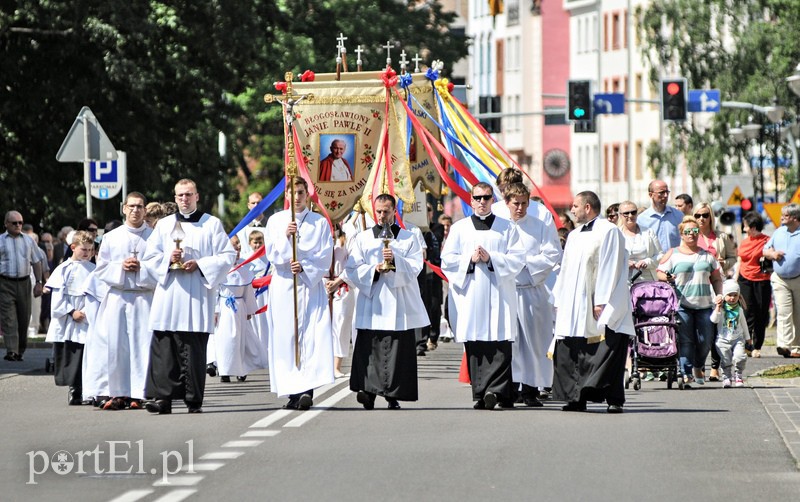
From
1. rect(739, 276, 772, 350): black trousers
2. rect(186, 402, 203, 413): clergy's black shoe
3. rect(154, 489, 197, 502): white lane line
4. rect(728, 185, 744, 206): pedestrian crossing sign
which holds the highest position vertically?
rect(728, 185, 744, 206): pedestrian crossing sign

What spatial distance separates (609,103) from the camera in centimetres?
5616

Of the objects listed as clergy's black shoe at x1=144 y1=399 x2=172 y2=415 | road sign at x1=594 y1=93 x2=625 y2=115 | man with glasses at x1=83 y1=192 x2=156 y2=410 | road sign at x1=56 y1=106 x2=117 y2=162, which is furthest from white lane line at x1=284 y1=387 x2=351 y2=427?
road sign at x1=594 y1=93 x2=625 y2=115

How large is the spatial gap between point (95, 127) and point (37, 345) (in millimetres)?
4724

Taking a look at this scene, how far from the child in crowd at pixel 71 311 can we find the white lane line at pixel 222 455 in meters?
5.32

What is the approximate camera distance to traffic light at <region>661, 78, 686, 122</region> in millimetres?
46375

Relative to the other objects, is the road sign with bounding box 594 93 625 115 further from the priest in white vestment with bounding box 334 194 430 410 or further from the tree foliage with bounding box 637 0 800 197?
the priest in white vestment with bounding box 334 194 430 410

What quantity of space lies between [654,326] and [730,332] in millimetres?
1001

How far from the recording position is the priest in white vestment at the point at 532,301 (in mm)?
19156

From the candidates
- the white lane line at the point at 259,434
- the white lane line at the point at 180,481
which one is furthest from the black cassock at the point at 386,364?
the white lane line at the point at 180,481

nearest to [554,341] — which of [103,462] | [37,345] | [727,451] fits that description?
[727,451]

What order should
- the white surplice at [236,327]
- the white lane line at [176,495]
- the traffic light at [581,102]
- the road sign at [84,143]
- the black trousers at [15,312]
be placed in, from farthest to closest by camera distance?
the traffic light at [581,102] < the black trousers at [15,312] < the road sign at [84,143] < the white surplice at [236,327] < the white lane line at [176,495]

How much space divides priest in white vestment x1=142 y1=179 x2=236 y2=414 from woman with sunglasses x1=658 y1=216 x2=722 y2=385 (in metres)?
4.84

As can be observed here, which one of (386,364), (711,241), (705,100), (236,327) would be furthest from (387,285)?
(705,100)

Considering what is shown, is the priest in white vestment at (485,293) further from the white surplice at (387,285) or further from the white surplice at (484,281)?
the white surplice at (387,285)
